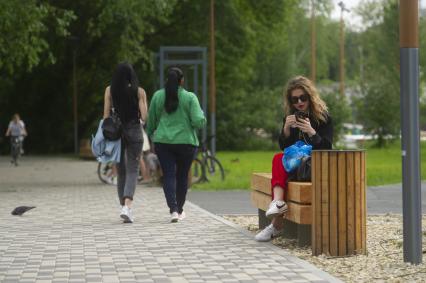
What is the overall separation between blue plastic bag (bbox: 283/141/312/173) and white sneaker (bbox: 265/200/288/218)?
0.30m

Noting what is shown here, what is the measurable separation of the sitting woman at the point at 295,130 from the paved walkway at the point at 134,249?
352 millimetres

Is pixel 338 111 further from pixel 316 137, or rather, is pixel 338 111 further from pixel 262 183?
pixel 316 137

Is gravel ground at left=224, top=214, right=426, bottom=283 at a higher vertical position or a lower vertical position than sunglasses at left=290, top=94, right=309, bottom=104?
lower

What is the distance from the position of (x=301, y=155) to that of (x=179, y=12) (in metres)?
33.9

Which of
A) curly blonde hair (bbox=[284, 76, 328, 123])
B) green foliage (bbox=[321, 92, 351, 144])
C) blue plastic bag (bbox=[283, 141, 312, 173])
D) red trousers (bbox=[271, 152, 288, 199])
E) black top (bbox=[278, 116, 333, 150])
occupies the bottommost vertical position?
red trousers (bbox=[271, 152, 288, 199])

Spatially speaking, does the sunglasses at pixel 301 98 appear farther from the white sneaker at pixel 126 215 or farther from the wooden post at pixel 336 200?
the white sneaker at pixel 126 215

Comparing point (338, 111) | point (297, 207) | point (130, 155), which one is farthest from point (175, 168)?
point (338, 111)

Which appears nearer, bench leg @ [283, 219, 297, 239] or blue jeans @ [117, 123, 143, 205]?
bench leg @ [283, 219, 297, 239]

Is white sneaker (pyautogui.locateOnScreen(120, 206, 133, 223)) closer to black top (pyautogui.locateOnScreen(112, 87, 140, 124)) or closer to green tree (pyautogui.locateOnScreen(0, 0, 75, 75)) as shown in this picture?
black top (pyautogui.locateOnScreen(112, 87, 140, 124))

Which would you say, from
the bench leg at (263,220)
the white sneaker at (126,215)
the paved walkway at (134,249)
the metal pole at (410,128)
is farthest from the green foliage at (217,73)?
the metal pole at (410,128)

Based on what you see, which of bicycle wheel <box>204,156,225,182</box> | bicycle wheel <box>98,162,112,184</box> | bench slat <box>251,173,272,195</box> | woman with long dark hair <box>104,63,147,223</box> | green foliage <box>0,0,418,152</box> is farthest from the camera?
green foliage <box>0,0,418,152</box>

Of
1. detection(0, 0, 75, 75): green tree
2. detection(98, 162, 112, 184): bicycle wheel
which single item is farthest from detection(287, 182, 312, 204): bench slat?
detection(0, 0, 75, 75): green tree

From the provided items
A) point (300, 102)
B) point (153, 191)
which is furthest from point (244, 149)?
point (300, 102)

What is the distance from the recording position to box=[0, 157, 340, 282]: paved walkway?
24.9ft
